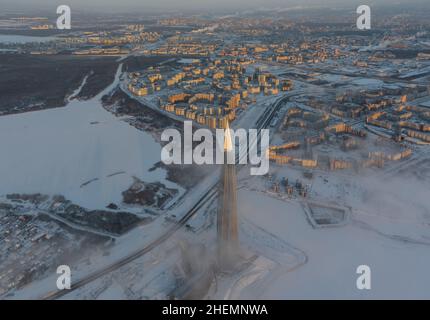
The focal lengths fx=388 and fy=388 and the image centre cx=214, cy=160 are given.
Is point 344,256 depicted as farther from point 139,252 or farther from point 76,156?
point 76,156

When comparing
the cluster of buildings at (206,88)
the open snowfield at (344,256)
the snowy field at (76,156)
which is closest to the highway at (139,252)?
the open snowfield at (344,256)

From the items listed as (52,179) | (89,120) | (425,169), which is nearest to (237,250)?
(52,179)

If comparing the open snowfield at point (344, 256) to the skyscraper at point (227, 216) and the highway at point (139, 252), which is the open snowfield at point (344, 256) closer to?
the skyscraper at point (227, 216)

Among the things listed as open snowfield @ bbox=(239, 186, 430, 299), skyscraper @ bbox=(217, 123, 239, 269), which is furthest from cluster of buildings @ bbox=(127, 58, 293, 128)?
skyscraper @ bbox=(217, 123, 239, 269)

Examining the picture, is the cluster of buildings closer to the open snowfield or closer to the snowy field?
the snowy field

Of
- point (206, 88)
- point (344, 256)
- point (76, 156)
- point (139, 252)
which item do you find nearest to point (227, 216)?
point (139, 252)

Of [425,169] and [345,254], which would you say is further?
[425,169]
